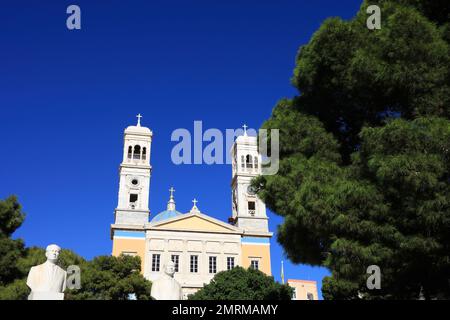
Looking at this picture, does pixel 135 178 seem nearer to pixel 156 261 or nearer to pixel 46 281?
pixel 156 261

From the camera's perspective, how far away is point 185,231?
1657 inches

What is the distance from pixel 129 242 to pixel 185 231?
16.2 feet

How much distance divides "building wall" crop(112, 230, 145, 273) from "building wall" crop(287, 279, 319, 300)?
2301cm

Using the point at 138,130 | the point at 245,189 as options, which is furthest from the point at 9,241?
the point at 245,189

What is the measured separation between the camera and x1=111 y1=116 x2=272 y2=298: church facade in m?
40.6

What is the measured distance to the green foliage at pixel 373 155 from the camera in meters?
8.12

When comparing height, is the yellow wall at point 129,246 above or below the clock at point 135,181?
below

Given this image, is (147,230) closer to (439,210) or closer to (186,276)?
(186,276)

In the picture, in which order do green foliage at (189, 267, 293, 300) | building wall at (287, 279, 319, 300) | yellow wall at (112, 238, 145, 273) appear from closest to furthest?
green foliage at (189, 267, 293, 300) → yellow wall at (112, 238, 145, 273) → building wall at (287, 279, 319, 300)

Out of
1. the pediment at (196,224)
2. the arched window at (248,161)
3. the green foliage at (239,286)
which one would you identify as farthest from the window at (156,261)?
the green foliage at (239,286)

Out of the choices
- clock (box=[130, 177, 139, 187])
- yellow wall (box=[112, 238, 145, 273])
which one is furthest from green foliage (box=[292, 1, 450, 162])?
clock (box=[130, 177, 139, 187])

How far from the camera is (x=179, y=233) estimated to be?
4194 cm

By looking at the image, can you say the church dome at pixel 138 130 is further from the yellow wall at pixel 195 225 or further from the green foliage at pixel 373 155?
the green foliage at pixel 373 155

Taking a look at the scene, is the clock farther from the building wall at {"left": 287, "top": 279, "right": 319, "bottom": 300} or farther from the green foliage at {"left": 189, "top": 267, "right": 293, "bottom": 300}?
the building wall at {"left": 287, "top": 279, "right": 319, "bottom": 300}
